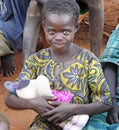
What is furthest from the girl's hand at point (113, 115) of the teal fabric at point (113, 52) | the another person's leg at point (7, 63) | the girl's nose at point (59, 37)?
the another person's leg at point (7, 63)

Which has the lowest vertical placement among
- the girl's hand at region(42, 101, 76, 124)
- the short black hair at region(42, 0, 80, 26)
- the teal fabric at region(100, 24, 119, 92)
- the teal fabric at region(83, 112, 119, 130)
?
the teal fabric at region(83, 112, 119, 130)

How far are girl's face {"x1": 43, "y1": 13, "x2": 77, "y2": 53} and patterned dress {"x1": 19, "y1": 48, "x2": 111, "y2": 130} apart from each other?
0.13 metres

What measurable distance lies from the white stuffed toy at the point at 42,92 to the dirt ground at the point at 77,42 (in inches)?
36.2

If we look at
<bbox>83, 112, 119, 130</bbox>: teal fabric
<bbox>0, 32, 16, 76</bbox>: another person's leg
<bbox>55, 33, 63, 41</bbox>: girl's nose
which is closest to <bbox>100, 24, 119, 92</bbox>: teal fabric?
<bbox>83, 112, 119, 130</bbox>: teal fabric

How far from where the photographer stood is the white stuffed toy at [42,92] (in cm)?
195

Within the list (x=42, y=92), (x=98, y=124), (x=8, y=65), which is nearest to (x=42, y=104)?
(x=42, y=92)

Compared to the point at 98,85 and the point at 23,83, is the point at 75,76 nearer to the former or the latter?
the point at 98,85

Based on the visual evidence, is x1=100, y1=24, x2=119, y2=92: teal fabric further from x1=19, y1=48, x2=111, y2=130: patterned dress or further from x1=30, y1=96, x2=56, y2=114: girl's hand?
x1=30, y1=96, x2=56, y2=114: girl's hand

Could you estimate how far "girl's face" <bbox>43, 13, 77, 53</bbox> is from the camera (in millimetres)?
2006

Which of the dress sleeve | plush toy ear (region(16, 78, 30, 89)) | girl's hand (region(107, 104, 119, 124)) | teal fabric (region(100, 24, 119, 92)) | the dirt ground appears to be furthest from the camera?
the dirt ground

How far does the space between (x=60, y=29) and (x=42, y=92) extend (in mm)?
325

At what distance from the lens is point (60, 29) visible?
6.57ft

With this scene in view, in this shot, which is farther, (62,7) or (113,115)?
(113,115)

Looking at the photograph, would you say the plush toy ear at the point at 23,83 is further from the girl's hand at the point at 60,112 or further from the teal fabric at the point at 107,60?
the teal fabric at the point at 107,60
